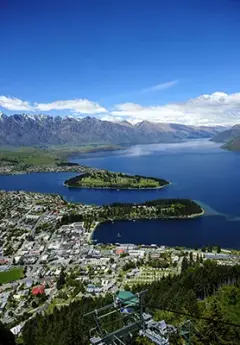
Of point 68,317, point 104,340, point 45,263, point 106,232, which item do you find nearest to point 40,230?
point 106,232

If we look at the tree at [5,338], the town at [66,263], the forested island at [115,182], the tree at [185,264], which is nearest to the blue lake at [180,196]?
the forested island at [115,182]

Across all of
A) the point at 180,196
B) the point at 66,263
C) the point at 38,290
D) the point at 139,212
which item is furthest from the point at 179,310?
the point at 180,196

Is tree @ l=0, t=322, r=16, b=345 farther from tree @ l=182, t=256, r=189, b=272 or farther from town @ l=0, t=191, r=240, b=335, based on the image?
tree @ l=182, t=256, r=189, b=272

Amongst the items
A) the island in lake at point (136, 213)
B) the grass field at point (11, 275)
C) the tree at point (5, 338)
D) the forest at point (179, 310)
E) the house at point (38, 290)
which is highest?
the tree at point (5, 338)

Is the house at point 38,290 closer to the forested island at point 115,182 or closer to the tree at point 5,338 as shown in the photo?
the tree at point 5,338

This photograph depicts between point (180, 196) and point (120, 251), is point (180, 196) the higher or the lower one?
the higher one

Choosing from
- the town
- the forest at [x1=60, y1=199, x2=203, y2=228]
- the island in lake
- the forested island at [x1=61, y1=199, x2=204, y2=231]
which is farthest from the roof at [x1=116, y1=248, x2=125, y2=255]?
the forest at [x1=60, y1=199, x2=203, y2=228]

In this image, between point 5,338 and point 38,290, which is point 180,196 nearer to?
point 38,290
